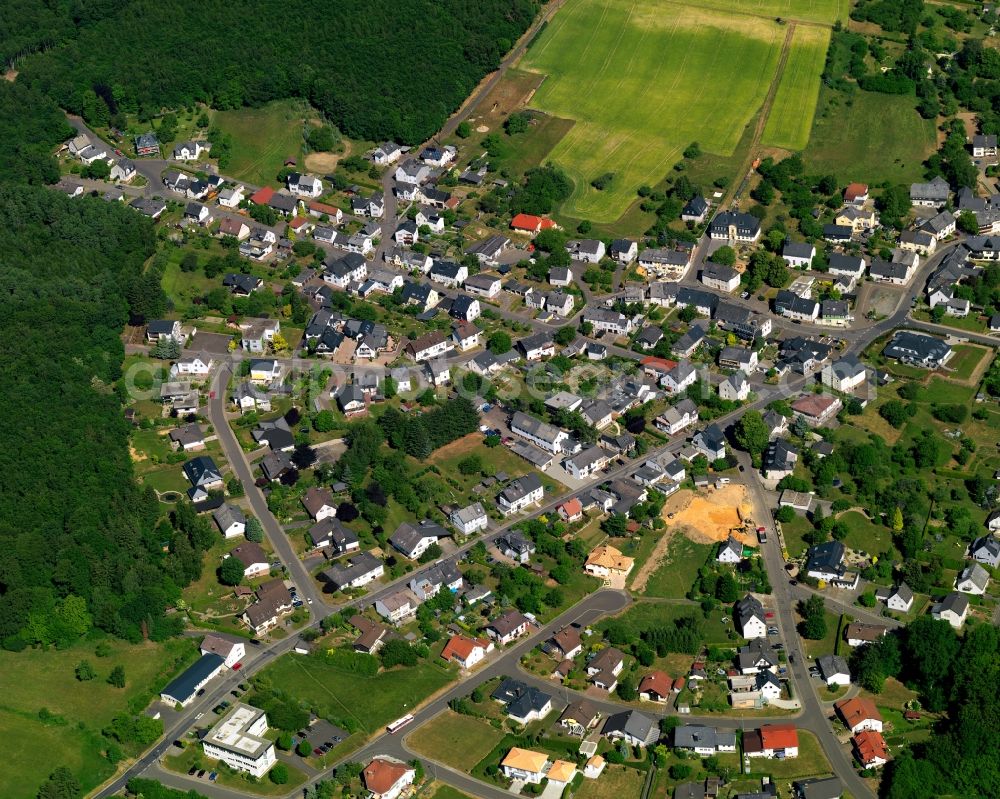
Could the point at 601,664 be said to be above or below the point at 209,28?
below

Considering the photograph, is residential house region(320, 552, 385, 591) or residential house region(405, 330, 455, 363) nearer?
residential house region(320, 552, 385, 591)

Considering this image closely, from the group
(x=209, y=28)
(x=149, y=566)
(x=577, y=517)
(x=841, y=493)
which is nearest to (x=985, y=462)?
(x=841, y=493)

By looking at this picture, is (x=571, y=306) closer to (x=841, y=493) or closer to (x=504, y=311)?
(x=504, y=311)

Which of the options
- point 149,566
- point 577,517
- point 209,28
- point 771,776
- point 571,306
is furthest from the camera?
point 209,28

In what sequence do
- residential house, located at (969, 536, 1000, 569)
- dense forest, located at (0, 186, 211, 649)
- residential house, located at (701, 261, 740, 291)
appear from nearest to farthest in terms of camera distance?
dense forest, located at (0, 186, 211, 649), residential house, located at (969, 536, 1000, 569), residential house, located at (701, 261, 740, 291)

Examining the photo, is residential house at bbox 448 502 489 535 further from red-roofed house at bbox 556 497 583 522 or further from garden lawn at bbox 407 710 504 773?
garden lawn at bbox 407 710 504 773

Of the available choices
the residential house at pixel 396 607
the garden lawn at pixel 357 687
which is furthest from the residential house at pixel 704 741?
the residential house at pixel 396 607

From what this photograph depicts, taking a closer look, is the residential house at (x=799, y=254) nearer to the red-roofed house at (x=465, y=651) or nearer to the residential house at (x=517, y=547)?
the residential house at (x=517, y=547)

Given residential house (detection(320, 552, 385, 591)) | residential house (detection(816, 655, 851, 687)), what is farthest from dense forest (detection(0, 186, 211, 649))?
residential house (detection(816, 655, 851, 687))
